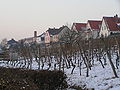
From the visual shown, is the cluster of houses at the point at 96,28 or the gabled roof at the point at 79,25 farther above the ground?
the gabled roof at the point at 79,25

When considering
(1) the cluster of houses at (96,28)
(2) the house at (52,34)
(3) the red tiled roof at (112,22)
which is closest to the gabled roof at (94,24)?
(1) the cluster of houses at (96,28)

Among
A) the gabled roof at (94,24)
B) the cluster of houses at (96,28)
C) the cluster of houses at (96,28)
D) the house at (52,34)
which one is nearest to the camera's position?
the cluster of houses at (96,28)

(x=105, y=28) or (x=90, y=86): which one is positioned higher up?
(x=105, y=28)

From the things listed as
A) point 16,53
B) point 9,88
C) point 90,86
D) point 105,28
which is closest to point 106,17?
point 105,28

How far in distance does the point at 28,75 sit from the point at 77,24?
66.6 meters

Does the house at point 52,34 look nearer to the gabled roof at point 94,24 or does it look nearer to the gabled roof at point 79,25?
the gabled roof at point 79,25

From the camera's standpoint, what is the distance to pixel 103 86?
49.7 ft

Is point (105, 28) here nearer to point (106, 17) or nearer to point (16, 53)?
point (106, 17)

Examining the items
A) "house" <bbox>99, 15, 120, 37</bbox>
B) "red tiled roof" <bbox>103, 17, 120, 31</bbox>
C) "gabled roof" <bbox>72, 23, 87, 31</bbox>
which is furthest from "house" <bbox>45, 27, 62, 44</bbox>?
"red tiled roof" <bbox>103, 17, 120, 31</bbox>

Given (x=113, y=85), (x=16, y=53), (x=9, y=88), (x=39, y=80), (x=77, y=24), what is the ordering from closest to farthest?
(x=9, y=88) → (x=39, y=80) → (x=113, y=85) → (x=16, y=53) → (x=77, y=24)

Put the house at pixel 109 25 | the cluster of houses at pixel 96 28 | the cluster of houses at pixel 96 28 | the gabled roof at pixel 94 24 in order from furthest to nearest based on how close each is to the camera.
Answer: the gabled roof at pixel 94 24 → the house at pixel 109 25 → the cluster of houses at pixel 96 28 → the cluster of houses at pixel 96 28

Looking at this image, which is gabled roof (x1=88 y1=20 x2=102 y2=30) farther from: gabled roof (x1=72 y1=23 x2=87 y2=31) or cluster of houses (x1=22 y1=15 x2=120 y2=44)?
gabled roof (x1=72 y1=23 x2=87 y2=31)

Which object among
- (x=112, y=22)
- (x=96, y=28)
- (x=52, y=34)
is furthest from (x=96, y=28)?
(x=52, y=34)

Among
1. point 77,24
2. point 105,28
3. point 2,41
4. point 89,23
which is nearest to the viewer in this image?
point 105,28
